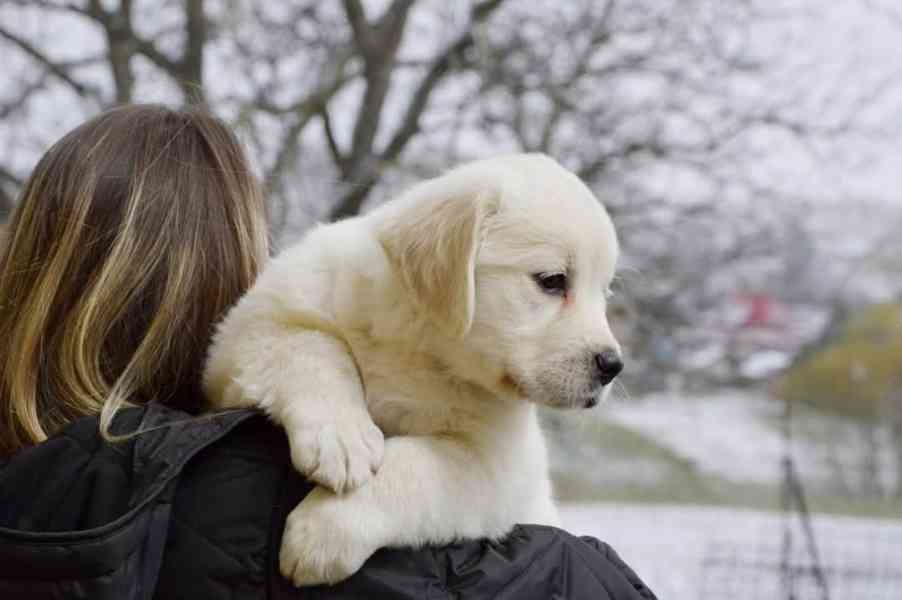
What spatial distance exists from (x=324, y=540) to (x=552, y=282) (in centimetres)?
83

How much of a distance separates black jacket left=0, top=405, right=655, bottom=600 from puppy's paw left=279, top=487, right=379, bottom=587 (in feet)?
0.07

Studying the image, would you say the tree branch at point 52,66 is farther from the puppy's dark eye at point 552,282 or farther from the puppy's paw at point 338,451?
the puppy's paw at point 338,451

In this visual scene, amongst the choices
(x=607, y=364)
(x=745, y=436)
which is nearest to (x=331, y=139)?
(x=607, y=364)

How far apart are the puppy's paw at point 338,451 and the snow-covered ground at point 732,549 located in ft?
12.7

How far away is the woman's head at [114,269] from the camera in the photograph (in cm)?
167

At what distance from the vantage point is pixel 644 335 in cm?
769

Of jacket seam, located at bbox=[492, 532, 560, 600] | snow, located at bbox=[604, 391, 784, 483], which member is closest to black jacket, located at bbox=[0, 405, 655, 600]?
jacket seam, located at bbox=[492, 532, 560, 600]

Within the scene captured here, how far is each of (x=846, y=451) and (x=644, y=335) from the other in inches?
→ 116

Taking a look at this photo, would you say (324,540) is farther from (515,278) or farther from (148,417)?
(515,278)

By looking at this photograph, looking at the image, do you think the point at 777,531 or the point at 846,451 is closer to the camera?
the point at 777,531

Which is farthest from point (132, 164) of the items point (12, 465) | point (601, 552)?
point (601, 552)

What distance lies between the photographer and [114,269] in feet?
5.62

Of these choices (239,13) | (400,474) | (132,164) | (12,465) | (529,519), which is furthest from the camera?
(239,13)

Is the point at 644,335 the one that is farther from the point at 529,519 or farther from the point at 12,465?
the point at 12,465
